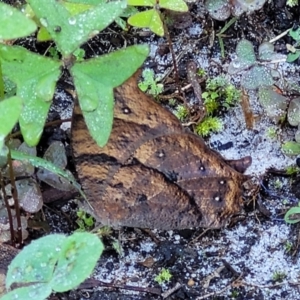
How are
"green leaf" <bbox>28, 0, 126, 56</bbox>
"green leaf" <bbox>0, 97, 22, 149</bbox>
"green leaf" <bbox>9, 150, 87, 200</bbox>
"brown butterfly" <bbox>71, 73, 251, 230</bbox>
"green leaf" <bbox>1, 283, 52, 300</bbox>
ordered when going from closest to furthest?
"green leaf" <bbox>0, 97, 22, 149</bbox>
"green leaf" <bbox>1, 283, 52, 300</bbox>
"green leaf" <bbox>28, 0, 126, 56</bbox>
"green leaf" <bbox>9, 150, 87, 200</bbox>
"brown butterfly" <bbox>71, 73, 251, 230</bbox>

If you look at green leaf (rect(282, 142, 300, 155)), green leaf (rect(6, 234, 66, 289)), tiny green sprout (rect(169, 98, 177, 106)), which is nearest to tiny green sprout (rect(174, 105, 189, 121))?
tiny green sprout (rect(169, 98, 177, 106))

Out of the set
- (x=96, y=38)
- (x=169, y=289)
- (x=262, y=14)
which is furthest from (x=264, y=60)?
(x=169, y=289)

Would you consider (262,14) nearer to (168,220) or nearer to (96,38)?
(96,38)

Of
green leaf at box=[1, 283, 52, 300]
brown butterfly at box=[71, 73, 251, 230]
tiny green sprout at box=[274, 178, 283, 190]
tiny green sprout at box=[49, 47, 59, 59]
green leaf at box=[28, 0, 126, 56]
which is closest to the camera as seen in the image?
green leaf at box=[1, 283, 52, 300]

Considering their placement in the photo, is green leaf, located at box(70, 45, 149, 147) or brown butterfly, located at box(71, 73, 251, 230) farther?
brown butterfly, located at box(71, 73, 251, 230)

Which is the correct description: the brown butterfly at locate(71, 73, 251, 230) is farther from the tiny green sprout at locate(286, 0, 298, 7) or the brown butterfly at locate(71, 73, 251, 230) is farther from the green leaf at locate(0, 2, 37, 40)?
the tiny green sprout at locate(286, 0, 298, 7)

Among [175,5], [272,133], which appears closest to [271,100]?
[272,133]
